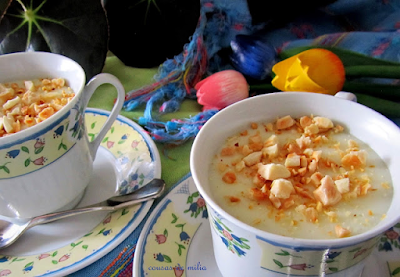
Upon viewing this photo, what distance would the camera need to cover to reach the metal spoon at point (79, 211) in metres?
0.64

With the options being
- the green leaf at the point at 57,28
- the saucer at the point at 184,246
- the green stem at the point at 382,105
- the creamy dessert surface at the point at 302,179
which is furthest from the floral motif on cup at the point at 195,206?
the green leaf at the point at 57,28

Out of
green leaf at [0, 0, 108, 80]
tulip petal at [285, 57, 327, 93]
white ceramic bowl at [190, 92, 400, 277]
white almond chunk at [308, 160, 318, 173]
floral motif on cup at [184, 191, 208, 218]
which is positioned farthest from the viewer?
green leaf at [0, 0, 108, 80]

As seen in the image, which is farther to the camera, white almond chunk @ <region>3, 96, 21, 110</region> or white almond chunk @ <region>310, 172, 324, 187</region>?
white almond chunk @ <region>3, 96, 21, 110</region>

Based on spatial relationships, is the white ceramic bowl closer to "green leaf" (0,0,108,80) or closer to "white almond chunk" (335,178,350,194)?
A: "white almond chunk" (335,178,350,194)

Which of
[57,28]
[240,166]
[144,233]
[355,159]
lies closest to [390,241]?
[355,159]

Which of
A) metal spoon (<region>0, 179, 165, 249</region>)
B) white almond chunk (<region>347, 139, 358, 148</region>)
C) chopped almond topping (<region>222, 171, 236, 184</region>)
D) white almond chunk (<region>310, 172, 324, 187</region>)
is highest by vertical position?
chopped almond topping (<region>222, 171, 236, 184</region>)

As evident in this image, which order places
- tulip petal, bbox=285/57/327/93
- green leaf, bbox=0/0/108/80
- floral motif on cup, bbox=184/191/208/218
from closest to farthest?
1. floral motif on cup, bbox=184/191/208/218
2. tulip petal, bbox=285/57/327/93
3. green leaf, bbox=0/0/108/80

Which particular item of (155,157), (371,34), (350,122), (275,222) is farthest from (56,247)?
(371,34)

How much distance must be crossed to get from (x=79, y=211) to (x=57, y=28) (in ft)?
1.97

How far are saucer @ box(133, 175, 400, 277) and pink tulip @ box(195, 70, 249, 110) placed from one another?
320 mm

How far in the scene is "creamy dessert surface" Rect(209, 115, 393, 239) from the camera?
45cm

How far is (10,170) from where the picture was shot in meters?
0.57

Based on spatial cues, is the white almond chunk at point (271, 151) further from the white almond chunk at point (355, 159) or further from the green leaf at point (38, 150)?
the green leaf at point (38, 150)

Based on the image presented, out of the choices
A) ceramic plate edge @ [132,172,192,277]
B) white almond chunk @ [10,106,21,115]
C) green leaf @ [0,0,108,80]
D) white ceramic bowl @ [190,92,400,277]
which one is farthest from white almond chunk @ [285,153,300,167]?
green leaf @ [0,0,108,80]
